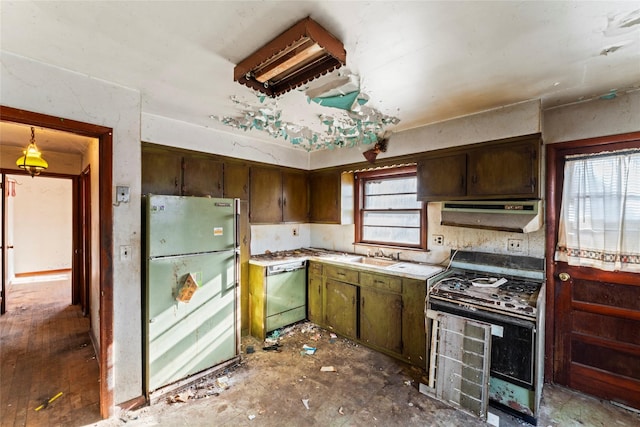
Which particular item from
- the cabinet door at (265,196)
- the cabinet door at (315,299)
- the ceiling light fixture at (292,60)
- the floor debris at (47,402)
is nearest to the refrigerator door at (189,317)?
the floor debris at (47,402)

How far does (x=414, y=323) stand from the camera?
9.05ft

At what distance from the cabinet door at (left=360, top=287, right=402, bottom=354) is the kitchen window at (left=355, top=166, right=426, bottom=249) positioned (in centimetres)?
85

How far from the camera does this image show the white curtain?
2.23 meters

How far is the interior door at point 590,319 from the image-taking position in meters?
2.25

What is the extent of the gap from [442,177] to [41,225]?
8.58m

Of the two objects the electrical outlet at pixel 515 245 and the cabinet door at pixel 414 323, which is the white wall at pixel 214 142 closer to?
the cabinet door at pixel 414 323

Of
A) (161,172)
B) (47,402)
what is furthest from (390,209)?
(47,402)

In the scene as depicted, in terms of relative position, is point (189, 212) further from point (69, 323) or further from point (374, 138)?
point (69, 323)

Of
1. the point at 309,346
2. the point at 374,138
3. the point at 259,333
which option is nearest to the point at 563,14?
the point at 374,138

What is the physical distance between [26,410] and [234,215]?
2169mm

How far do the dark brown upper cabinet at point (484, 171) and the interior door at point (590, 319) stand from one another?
0.34m

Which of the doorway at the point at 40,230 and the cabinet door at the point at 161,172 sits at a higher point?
the cabinet door at the point at 161,172

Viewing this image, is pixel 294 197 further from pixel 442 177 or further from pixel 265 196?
pixel 442 177

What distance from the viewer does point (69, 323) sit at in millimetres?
3807
